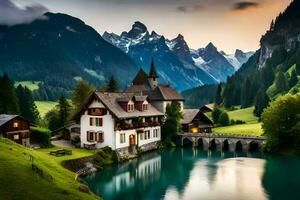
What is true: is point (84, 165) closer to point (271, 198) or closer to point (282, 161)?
point (271, 198)

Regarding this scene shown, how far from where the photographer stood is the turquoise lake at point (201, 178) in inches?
1939

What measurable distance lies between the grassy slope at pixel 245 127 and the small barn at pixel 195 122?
17.5 feet

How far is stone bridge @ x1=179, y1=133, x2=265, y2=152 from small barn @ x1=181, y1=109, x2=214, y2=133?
4.65 m

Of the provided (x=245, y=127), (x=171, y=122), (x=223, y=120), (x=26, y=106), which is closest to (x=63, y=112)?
(x=26, y=106)

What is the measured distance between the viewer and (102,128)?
76438 millimetres

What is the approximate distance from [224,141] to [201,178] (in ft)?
113

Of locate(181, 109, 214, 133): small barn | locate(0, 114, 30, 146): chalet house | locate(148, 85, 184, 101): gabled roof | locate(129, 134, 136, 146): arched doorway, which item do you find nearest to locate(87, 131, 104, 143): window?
locate(129, 134, 136, 146): arched doorway

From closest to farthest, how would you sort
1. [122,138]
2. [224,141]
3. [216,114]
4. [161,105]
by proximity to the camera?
[122,138], [224,141], [161,105], [216,114]

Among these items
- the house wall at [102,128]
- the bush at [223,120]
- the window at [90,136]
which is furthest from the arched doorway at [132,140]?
the bush at [223,120]

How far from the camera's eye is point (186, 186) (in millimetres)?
53781

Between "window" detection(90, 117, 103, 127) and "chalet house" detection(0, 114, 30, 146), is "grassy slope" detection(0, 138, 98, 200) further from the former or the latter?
"window" detection(90, 117, 103, 127)

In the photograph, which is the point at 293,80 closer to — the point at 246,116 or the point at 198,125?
the point at 246,116

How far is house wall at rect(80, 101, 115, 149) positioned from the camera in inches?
2940

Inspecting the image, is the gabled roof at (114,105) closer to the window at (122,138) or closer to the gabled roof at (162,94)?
the window at (122,138)
